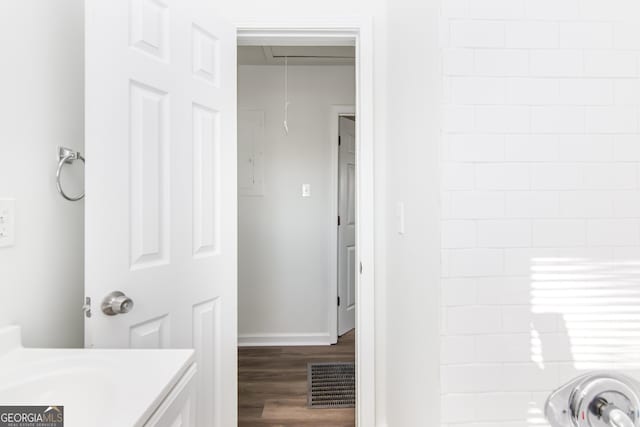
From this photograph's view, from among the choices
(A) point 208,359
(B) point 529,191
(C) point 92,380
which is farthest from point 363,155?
(C) point 92,380

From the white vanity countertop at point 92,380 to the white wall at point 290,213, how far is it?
82.7 inches

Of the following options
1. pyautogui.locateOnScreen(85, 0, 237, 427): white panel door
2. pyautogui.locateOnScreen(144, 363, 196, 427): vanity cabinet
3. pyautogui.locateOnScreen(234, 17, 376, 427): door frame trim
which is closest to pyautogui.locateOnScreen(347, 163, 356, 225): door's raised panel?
pyautogui.locateOnScreen(234, 17, 376, 427): door frame trim

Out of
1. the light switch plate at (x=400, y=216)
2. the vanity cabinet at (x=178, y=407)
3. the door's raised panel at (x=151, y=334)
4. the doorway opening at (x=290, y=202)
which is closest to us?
the vanity cabinet at (x=178, y=407)

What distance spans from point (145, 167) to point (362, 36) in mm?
1141

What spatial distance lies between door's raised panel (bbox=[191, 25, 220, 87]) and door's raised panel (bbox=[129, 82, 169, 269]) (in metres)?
0.23

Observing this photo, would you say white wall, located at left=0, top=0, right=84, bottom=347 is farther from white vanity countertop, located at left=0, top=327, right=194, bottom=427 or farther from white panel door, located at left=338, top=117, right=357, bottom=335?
white panel door, located at left=338, top=117, right=357, bottom=335

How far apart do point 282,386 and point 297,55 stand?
2497mm

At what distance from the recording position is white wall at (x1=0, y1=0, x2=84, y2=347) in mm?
944

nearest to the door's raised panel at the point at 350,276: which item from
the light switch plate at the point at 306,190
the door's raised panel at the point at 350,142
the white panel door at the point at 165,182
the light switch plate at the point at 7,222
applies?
the light switch plate at the point at 306,190

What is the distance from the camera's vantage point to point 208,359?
1452 millimetres

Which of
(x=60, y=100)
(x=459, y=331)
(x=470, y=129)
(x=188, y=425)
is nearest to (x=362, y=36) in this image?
(x=470, y=129)

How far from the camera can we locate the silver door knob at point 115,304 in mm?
1056

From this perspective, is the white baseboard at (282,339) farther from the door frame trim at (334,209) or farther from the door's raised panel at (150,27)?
the door's raised panel at (150,27)

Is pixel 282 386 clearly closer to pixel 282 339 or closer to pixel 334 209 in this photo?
pixel 282 339
